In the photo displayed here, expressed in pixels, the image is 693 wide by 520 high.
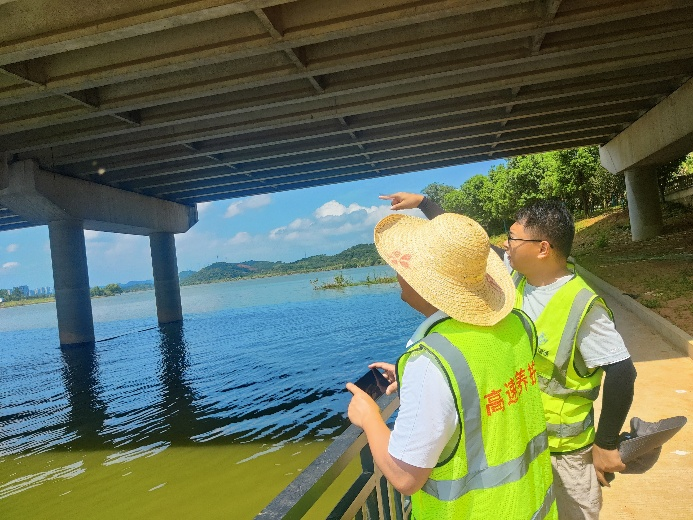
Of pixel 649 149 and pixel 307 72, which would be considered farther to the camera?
pixel 649 149

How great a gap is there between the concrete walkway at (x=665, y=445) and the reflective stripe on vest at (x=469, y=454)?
2865mm

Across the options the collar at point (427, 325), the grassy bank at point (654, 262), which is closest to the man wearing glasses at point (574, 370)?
the collar at point (427, 325)

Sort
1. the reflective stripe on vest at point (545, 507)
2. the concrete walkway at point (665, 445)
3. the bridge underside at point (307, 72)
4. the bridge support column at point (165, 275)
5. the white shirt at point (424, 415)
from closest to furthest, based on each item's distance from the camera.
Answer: the white shirt at point (424, 415), the reflective stripe on vest at point (545, 507), the concrete walkway at point (665, 445), the bridge underside at point (307, 72), the bridge support column at point (165, 275)

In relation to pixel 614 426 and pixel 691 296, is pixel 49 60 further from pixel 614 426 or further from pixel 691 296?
pixel 691 296

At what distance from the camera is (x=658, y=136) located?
1938 centimetres

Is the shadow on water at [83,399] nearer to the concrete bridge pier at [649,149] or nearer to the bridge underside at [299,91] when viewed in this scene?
the bridge underside at [299,91]

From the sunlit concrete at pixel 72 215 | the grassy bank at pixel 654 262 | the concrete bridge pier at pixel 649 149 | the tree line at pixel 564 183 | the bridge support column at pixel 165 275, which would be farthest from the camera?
the tree line at pixel 564 183

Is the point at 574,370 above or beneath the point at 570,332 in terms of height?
beneath

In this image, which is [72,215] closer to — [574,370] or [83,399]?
[83,399]

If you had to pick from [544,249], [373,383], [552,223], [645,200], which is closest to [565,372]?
[544,249]

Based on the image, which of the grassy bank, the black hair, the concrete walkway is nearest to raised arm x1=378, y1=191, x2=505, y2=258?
the black hair

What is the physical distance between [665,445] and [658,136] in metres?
17.6

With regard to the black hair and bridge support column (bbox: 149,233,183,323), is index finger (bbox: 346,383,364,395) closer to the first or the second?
the black hair

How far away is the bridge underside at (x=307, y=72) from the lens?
376 inches
